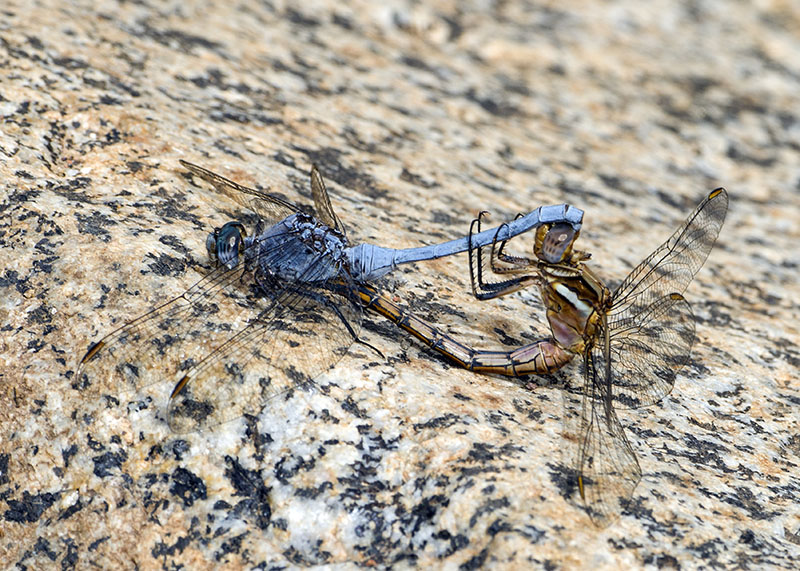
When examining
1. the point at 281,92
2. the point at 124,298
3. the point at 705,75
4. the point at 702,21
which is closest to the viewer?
the point at 124,298

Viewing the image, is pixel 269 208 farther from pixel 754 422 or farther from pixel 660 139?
pixel 660 139

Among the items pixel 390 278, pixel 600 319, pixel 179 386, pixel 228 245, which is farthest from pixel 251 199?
pixel 600 319

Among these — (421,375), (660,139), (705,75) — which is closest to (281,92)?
(421,375)

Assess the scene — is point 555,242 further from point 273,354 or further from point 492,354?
point 273,354

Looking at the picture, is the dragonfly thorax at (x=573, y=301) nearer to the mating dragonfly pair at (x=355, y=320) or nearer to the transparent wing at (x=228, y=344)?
the mating dragonfly pair at (x=355, y=320)

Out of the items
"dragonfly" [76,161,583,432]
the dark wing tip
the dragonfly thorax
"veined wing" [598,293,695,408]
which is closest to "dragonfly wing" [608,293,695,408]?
"veined wing" [598,293,695,408]

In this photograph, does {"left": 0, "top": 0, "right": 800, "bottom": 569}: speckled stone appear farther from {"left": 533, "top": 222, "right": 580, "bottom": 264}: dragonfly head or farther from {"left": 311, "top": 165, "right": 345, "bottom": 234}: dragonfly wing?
{"left": 533, "top": 222, "right": 580, "bottom": 264}: dragonfly head

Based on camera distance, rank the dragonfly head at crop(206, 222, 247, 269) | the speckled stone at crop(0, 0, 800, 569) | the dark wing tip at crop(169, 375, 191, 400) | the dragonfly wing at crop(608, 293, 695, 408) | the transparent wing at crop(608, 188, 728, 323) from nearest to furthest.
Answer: the speckled stone at crop(0, 0, 800, 569) < the dark wing tip at crop(169, 375, 191, 400) < the dragonfly head at crop(206, 222, 247, 269) < the dragonfly wing at crop(608, 293, 695, 408) < the transparent wing at crop(608, 188, 728, 323)
